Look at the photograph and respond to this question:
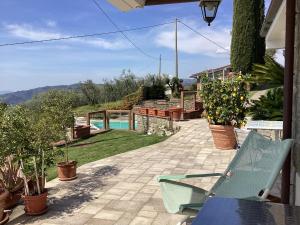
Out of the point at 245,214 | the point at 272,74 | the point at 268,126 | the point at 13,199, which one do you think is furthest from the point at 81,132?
the point at 245,214

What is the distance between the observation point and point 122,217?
13.7 feet

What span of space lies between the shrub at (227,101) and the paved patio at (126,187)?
0.74 m

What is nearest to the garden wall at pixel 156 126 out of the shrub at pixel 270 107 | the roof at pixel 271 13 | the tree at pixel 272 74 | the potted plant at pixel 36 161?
the tree at pixel 272 74

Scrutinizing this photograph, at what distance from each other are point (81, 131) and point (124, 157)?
6.35 meters

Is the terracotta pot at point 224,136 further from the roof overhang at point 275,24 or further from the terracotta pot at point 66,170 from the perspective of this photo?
Answer: the terracotta pot at point 66,170

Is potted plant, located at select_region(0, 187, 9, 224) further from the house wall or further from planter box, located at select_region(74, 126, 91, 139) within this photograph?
planter box, located at select_region(74, 126, 91, 139)

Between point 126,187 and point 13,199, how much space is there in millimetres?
1594

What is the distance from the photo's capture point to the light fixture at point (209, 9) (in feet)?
15.0

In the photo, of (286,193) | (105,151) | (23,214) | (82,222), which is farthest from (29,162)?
(105,151)

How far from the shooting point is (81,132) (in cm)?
1362

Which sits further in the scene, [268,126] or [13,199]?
[268,126]

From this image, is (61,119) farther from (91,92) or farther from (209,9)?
(91,92)

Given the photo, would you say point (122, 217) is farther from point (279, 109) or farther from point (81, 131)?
point (81, 131)

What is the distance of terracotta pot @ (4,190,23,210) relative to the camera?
15.6 ft
